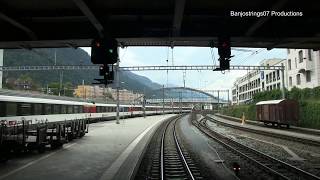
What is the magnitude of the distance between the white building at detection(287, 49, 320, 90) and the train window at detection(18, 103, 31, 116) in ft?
149

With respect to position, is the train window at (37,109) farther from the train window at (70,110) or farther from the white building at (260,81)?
the white building at (260,81)

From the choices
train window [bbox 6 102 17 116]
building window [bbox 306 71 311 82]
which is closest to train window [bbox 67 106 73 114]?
train window [bbox 6 102 17 116]

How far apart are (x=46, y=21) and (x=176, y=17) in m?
5.41

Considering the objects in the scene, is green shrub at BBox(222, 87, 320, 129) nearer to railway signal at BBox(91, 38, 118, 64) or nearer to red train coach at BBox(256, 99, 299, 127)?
red train coach at BBox(256, 99, 299, 127)

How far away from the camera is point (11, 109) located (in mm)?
24859

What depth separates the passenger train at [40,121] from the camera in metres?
16.0

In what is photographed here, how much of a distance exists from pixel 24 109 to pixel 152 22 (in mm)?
14656

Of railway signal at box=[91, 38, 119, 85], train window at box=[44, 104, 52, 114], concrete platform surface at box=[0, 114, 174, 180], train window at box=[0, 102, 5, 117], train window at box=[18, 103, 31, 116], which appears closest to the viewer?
concrete platform surface at box=[0, 114, 174, 180]

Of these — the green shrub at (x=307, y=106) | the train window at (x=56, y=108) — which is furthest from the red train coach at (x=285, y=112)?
the train window at (x=56, y=108)

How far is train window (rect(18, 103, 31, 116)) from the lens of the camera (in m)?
26.4

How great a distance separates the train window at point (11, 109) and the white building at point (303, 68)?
47.2 m

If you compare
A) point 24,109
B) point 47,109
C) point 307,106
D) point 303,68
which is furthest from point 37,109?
point 303,68

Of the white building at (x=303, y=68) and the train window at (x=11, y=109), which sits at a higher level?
the white building at (x=303, y=68)

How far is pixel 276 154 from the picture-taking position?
19.9 metres
